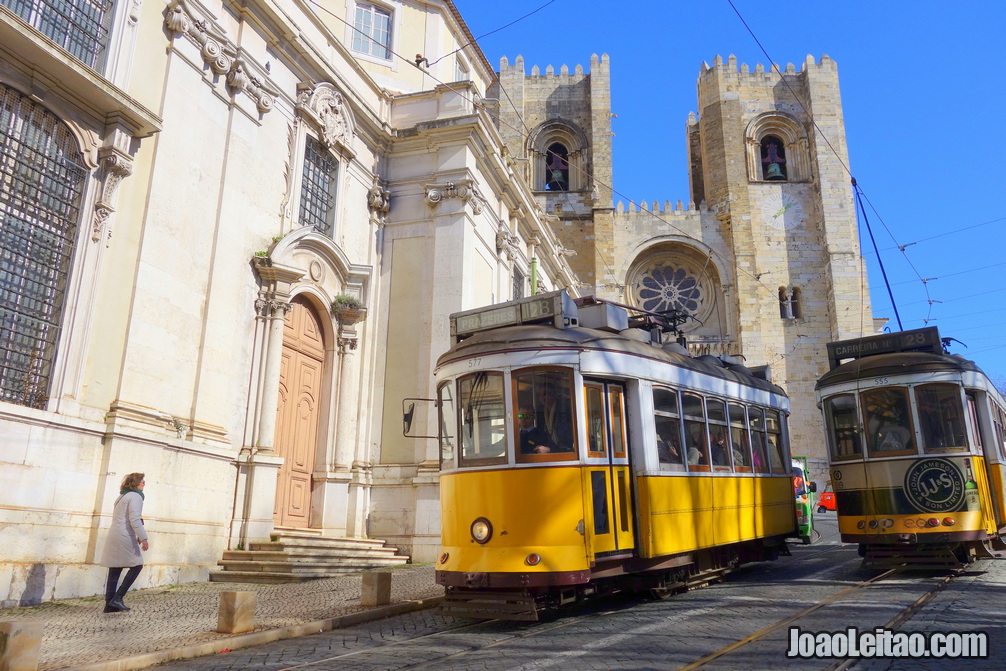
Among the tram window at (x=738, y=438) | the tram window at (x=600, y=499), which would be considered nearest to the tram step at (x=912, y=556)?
the tram window at (x=738, y=438)

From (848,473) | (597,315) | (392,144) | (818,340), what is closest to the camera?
(597,315)

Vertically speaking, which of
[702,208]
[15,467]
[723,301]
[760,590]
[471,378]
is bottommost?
[760,590]

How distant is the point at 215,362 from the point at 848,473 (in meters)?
9.94

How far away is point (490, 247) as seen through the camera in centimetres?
1869

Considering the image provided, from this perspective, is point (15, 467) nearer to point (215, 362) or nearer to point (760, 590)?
point (215, 362)

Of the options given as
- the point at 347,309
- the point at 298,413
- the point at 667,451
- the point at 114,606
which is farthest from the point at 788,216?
the point at 114,606

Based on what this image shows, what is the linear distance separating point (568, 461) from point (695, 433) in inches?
93.7

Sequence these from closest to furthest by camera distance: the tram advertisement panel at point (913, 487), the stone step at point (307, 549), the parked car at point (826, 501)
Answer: the tram advertisement panel at point (913, 487)
the stone step at point (307, 549)
the parked car at point (826, 501)

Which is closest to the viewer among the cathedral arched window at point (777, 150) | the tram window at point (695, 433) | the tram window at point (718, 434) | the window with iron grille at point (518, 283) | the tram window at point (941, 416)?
the tram window at point (695, 433)

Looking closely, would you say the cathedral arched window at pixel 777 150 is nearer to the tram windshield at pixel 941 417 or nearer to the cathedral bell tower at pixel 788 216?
the cathedral bell tower at pixel 788 216

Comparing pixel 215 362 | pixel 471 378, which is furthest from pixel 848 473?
pixel 215 362

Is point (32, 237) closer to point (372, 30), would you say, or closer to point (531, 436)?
point (531, 436)

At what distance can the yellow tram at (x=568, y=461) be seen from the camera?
7273 millimetres

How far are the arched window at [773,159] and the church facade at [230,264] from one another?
2311cm
